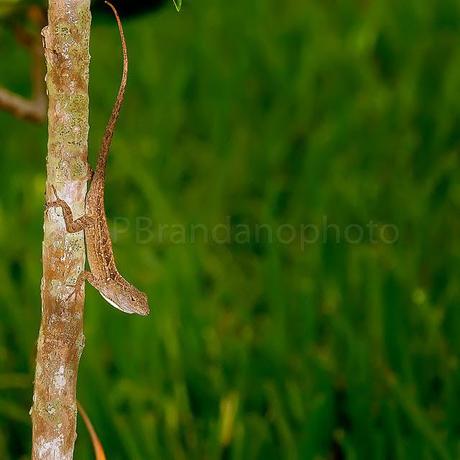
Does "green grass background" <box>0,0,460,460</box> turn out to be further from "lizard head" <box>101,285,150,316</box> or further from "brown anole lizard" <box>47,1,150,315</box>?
"brown anole lizard" <box>47,1,150,315</box>

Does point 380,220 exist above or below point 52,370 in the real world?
below

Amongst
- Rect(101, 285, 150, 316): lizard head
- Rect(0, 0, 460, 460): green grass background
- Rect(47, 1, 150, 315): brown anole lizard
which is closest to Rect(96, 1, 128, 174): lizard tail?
Rect(47, 1, 150, 315): brown anole lizard

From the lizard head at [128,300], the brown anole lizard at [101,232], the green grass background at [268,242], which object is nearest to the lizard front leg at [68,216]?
the brown anole lizard at [101,232]

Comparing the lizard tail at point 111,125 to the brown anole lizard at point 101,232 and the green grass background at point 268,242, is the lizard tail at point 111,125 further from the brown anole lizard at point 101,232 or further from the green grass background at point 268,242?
the green grass background at point 268,242

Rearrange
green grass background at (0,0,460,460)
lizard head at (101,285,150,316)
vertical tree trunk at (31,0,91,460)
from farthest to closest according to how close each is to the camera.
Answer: green grass background at (0,0,460,460) → lizard head at (101,285,150,316) → vertical tree trunk at (31,0,91,460)

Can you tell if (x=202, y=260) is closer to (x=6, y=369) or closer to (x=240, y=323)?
(x=240, y=323)

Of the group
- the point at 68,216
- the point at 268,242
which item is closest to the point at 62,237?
the point at 68,216

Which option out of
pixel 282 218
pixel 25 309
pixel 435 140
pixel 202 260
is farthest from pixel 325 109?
pixel 25 309
